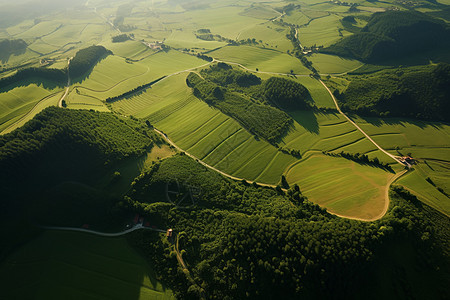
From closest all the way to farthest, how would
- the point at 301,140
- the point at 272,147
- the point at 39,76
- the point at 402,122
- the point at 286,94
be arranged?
the point at 272,147
the point at 301,140
the point at 402,122
the point at 286,94
the point at 39,76

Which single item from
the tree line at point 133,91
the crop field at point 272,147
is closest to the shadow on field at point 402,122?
the crop field at point 272,147

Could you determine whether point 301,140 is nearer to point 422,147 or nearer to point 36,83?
point 422,147

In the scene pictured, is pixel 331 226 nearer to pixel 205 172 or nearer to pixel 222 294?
pixel 222 294

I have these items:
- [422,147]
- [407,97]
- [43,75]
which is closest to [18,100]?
[43,75]

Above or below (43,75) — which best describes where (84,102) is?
below

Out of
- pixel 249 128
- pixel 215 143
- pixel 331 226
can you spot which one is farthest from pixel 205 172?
pixel 331 226

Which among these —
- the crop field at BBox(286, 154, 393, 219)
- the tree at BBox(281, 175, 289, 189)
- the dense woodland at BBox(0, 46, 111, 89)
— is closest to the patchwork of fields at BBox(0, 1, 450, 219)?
the crop field at BBox(286, 154, 393, 219)
